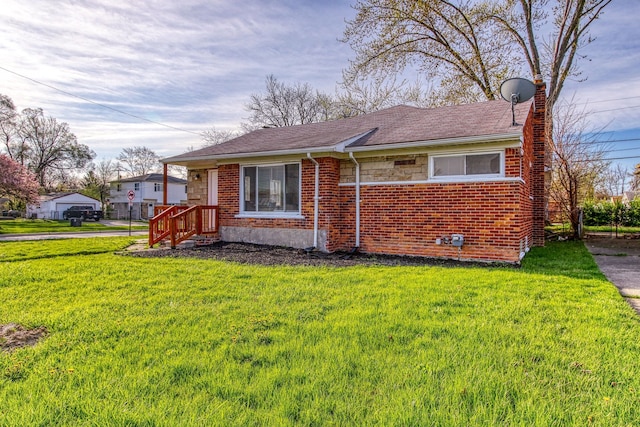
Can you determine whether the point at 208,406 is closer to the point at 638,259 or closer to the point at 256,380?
the point at 256,380

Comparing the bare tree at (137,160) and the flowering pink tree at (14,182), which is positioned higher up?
the bare tree at (137,160)

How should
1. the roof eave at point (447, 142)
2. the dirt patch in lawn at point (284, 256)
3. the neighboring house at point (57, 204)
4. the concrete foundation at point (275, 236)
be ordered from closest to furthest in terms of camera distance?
the roof eave at point (447, 142)
the dirt patch in lawn at point (284, 256)
the concrete foundation at point (275, 236)
the neighboring house at point (57, 204)

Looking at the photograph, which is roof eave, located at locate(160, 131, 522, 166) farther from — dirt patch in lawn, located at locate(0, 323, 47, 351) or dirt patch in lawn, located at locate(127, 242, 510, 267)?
dirt patch in lawn, located at locate(0, 323, 47, 351)

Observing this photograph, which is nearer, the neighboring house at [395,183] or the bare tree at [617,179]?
the neighboring house at [395,183]

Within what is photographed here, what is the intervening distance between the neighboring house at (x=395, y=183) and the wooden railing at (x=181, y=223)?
0.41m

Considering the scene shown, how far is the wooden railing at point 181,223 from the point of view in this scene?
421 inches

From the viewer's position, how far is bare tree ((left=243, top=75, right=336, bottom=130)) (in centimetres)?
3098

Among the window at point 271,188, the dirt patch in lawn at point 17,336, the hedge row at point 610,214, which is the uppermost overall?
the window at point 271,188

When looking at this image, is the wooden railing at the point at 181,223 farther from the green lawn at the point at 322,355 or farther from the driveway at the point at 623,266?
the driveway at the point at 623,266

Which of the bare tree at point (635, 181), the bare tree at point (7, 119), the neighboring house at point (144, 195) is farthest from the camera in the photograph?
the neighboring house at point (144, 195)

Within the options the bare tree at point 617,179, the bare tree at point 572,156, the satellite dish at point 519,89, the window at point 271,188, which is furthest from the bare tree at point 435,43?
the bare tree at point 617,179

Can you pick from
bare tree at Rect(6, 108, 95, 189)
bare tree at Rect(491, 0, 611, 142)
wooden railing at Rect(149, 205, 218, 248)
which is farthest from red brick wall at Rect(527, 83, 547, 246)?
bare tree at Rect(6, 108, 95, 189)

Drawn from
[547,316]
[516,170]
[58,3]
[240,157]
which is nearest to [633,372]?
[547,316]

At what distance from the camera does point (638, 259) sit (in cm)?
888
